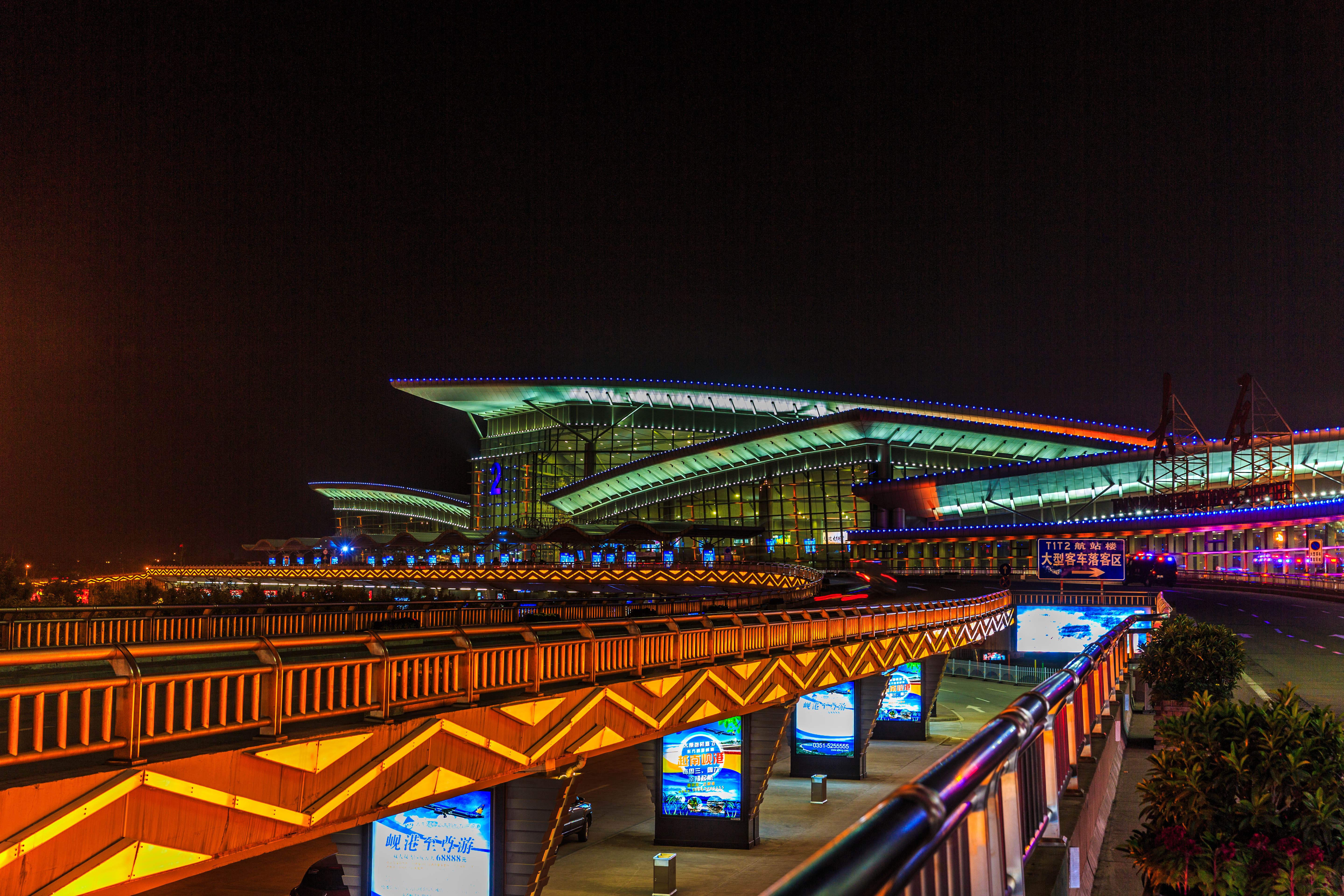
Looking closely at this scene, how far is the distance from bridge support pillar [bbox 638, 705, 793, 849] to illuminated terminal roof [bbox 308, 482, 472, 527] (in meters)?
99.1

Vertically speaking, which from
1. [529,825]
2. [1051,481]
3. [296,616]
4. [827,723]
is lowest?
[827,723]

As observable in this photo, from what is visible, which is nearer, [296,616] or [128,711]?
[128,711]

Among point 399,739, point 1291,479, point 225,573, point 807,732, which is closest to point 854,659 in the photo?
point 807,732

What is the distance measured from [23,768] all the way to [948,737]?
3350 centimetres

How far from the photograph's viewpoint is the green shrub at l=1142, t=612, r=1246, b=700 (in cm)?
1945

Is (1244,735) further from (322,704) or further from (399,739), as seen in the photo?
(322,704)

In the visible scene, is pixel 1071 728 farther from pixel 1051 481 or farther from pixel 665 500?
pixel 665 500

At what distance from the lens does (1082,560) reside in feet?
136

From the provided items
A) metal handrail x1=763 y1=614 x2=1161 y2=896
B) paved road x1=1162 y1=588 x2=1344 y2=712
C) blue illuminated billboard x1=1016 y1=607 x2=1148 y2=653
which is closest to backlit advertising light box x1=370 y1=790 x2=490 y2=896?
metal handrail x1=763 y1=614 x2=1161 y2=896

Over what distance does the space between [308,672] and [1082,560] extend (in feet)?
112

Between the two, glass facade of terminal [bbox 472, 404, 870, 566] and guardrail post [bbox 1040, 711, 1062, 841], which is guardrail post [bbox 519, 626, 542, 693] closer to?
guardrail post [bbox 1040, 711, 1062, 841]

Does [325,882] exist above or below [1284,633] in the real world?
below

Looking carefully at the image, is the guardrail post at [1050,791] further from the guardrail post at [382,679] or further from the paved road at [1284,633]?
the paved road at [1284,633]

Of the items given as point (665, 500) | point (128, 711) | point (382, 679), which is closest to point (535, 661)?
point (382, 679)
